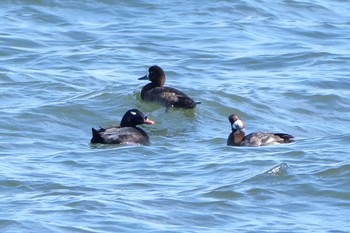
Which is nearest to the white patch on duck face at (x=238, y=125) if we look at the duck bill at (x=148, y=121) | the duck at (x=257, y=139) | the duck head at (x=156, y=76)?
the duck at (x=257, y=139)

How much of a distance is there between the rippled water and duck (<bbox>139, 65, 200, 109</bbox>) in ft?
0.52

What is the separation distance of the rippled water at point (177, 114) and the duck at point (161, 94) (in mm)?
158

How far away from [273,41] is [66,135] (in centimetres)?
812

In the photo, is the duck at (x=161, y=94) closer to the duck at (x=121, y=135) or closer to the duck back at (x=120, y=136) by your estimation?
the duck at (x=121, y=135)

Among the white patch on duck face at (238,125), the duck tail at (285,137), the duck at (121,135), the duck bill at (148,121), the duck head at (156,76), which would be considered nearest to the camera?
the duck at (121,135)

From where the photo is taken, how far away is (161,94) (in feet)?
56.6

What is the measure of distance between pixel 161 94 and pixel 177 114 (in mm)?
537

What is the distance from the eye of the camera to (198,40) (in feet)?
73.3

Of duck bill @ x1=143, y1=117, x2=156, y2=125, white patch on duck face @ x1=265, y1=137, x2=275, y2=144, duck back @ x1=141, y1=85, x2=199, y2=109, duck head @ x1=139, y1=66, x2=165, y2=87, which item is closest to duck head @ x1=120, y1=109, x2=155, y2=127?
duck bill @ x1=143, y1=117, x2=156, y2=125

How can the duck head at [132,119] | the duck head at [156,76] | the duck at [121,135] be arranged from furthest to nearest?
1. the duck head at [156,76]
2. the duck head at [132,119]
3. the duck at [121,135]

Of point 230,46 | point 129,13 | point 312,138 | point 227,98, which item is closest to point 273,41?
point 230,46

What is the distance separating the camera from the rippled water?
1108 centimetres

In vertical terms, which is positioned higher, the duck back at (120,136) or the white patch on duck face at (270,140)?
the white patch on duck face at (270,140)

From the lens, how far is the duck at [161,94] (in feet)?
54.8
